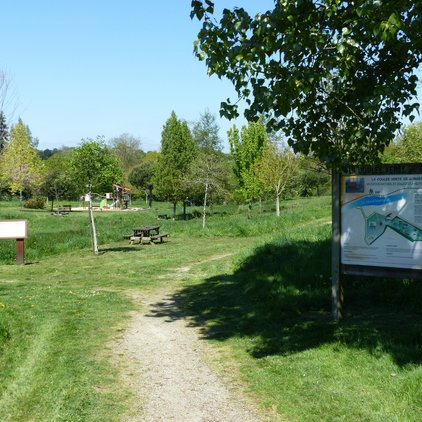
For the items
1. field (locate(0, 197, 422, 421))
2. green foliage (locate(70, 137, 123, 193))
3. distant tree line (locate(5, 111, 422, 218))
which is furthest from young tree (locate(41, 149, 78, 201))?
field (locate(0, 197, 422, 421))

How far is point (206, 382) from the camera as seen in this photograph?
5.92 meters

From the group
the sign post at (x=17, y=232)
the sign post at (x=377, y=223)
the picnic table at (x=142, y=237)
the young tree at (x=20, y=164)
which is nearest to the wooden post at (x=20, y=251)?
the sign post at (x=17, y=232)

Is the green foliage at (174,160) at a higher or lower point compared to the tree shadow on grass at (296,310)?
higher

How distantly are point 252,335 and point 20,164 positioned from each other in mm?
49438

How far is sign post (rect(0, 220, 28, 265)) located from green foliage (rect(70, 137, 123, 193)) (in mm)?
33772

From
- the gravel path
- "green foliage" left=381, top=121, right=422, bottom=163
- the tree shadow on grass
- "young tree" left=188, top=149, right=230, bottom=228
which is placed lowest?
the gravel path

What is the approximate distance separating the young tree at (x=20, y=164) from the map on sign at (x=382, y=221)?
4152cm

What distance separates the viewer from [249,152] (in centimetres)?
4000

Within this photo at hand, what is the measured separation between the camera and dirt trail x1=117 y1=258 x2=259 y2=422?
5.05m

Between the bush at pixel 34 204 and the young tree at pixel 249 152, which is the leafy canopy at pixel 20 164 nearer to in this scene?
the bush at pixel 34 204

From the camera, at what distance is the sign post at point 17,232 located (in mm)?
17938

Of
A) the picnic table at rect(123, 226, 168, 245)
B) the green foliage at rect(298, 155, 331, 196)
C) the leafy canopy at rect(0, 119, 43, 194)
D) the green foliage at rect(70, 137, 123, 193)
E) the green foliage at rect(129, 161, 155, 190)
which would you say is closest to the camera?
the picnic table at rect(123, 226, 168, 245)

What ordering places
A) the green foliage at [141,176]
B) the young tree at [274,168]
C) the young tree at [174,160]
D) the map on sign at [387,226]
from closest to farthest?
1. the map on sign at [387,226]
2. the young tree at [274,168]
3. the young tree at [174,160]
4. the green foliage at [141,176]

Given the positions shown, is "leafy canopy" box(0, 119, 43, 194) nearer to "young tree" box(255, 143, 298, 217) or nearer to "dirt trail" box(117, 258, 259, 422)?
"young tree" box(255, 143, 298, 217)
